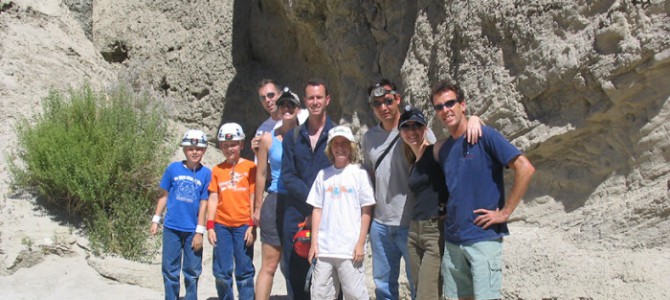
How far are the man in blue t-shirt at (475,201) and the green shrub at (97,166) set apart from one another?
5.32 m

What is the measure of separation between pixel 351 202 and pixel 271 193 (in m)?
0.89

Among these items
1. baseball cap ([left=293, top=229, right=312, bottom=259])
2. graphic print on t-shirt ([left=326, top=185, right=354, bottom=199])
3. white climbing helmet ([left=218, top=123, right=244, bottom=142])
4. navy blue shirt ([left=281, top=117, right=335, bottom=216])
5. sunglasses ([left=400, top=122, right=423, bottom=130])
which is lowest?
baseball cap ([left=293, top=229, right=312, bottom=259])

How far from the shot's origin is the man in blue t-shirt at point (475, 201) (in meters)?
3.98

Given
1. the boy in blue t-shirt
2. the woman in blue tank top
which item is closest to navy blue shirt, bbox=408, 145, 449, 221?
the woman in blue tank top

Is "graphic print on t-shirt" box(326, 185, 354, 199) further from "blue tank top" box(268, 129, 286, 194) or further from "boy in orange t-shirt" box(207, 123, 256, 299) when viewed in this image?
"boy in orange t-shirt" box(207, 123, 256, 299)

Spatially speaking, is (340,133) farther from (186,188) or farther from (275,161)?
(186,188)

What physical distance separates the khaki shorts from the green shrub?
4359 mm

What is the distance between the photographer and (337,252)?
466 cm

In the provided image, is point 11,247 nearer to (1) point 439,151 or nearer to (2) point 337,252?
(2) point 337,252

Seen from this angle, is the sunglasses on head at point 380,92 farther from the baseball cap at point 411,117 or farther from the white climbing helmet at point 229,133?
the white climbing helmet at point 229,133

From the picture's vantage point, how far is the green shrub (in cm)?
844

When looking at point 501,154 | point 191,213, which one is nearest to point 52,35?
point 191,213

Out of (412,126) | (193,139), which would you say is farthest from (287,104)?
(412,126)

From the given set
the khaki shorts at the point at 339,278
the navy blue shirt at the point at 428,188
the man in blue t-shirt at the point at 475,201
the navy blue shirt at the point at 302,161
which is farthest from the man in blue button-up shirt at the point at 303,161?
the man in blue t-shirt at the point at 475,201
